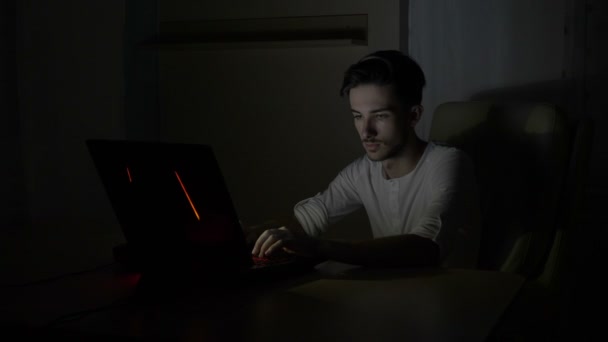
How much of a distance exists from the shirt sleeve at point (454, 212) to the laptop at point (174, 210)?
18.1 inches

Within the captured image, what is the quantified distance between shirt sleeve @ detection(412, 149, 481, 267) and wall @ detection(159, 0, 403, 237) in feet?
3.01

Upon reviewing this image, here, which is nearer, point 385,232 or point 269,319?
point 269,319

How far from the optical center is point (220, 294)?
3.89ft

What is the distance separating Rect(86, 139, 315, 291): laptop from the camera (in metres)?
1.18

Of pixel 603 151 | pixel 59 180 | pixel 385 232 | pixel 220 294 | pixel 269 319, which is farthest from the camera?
pixel 59 180

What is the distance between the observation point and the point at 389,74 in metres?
1.77

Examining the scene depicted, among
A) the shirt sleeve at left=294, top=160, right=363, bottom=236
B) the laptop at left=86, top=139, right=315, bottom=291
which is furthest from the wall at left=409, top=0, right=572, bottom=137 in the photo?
the laptop at left=86, top=139, right=315, bottom=291

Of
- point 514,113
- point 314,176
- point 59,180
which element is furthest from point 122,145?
point 59,180

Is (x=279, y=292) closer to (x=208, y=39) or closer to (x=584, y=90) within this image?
(x=584, y=90)

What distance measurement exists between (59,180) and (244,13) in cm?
112

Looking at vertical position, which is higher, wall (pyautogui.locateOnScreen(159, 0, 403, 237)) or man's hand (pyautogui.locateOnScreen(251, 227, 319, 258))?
wall (pyautogui.locateOnScreen(159, 0, 403, 237))

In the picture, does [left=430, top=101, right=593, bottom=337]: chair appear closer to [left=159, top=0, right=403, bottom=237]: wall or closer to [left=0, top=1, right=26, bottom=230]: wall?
[left=159, top=0, right=403, bottom=237]: wall

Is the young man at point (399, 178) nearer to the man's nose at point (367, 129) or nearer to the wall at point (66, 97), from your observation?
the man's nose at point (367, 129)

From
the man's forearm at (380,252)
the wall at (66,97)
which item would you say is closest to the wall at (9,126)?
the wall at (66,97)
